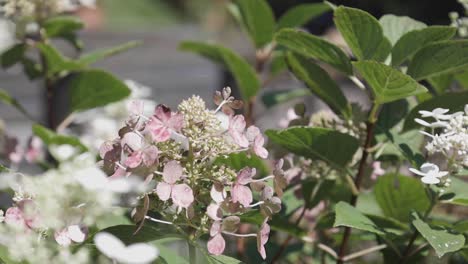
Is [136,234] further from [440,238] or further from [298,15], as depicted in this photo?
[298,15]

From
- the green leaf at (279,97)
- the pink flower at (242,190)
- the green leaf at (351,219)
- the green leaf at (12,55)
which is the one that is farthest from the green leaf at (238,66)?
the pink flower at (242,190)

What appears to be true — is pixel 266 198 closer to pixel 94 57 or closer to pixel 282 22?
pixel 94 57

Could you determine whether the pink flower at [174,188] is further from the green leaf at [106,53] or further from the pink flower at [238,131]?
the green leaf at [106,53]

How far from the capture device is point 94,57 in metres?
1.33

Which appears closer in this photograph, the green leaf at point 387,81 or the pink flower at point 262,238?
the pink flower at point 262,238

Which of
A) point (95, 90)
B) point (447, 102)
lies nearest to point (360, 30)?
point (447, 102)

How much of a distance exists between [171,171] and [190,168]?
0.04 meters

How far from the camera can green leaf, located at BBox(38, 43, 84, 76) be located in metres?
1.28

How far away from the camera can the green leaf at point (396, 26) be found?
39.4 inches

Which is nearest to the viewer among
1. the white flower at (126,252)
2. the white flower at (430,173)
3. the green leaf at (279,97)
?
the white flower at (126,252)

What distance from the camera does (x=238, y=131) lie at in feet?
2.51

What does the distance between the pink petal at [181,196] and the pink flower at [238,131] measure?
8 centimetres

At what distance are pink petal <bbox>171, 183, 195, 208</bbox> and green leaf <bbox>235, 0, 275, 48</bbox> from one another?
72 cm

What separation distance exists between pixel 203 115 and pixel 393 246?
34 centimetres
